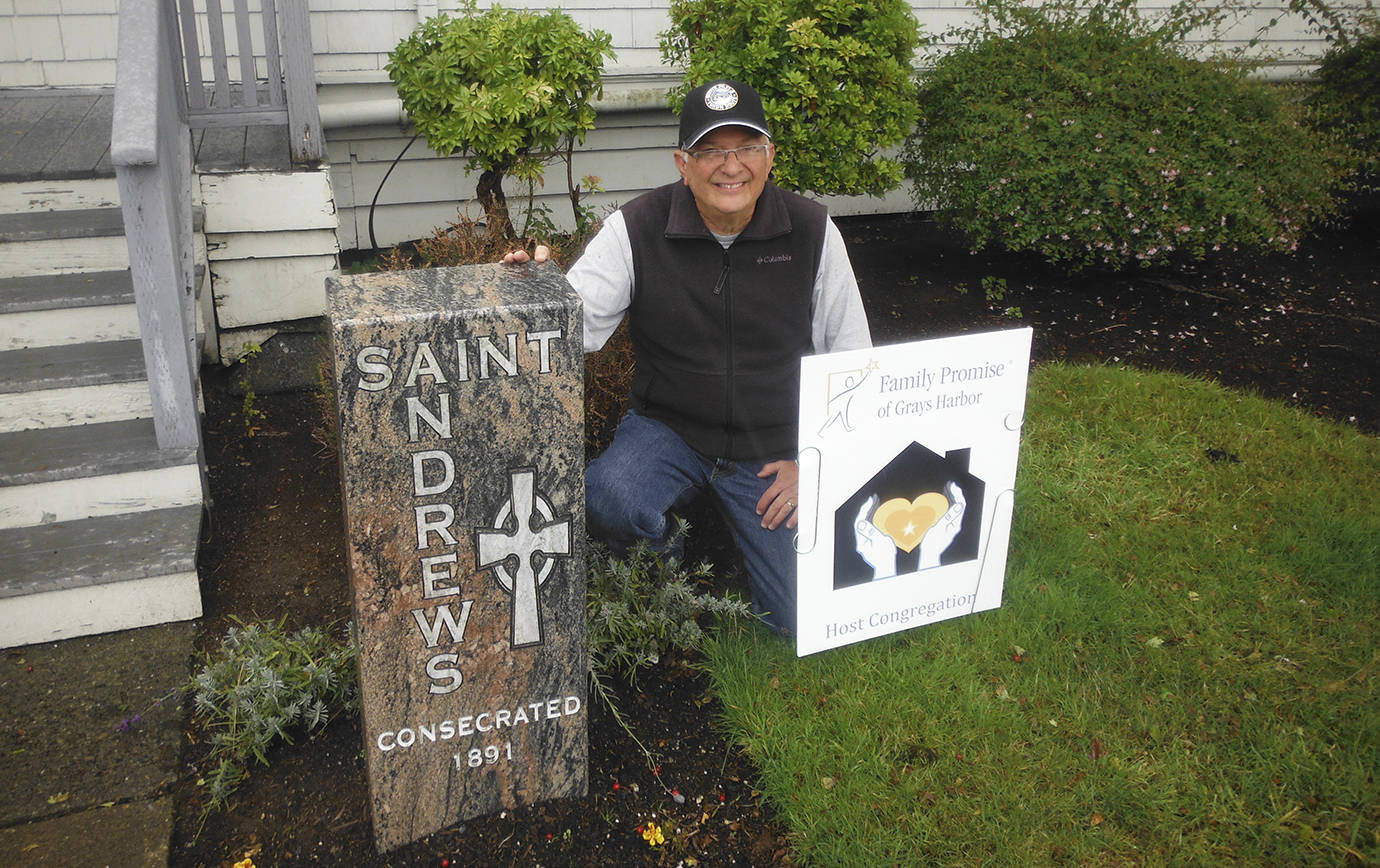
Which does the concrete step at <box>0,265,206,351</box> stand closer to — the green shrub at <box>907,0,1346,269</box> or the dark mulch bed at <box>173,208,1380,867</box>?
the dark mulch bed at <box>173,208,1380,867</box>

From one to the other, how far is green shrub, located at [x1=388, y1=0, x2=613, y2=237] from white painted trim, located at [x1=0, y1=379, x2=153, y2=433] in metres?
1.55

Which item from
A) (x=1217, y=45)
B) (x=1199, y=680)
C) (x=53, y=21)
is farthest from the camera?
(x=1217, y=45)

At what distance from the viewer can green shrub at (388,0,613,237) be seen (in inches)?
178

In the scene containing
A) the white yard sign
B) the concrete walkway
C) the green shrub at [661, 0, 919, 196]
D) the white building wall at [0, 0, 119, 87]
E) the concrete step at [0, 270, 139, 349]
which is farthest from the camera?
the white building wall at [0, 0, 119, 87]

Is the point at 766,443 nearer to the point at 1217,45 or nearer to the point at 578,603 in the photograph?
the point at 578,603

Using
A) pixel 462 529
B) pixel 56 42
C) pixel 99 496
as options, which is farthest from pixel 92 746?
pixel 56 42

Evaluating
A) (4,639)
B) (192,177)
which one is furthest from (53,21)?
(4,639)

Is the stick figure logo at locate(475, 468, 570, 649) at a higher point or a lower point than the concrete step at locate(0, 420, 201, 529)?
higher

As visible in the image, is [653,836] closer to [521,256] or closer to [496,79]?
[521,256]

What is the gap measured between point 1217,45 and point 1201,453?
456cm

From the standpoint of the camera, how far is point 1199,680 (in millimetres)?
2924

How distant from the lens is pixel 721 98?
2814 mm

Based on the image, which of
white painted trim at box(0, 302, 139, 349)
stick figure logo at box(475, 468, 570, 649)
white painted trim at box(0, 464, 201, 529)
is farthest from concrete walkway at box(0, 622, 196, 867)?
white painted trim at box(0, 302, 139, 349)

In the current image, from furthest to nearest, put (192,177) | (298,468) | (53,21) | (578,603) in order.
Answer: (53,21) → (192,177) → (298,468) → (578,603)
